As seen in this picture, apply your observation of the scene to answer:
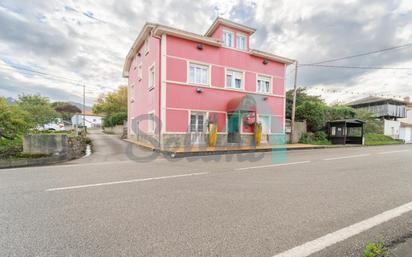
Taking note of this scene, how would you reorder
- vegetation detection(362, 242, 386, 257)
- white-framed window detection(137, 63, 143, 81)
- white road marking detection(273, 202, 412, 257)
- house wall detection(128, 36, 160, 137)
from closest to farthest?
vegetation detection(362, 242, 386, 257) < white road marking detection(273, 202, 412, 257) < house wall detection(128, 36, 160, 137) < white-framed window detection(137, 63, 143, 81)

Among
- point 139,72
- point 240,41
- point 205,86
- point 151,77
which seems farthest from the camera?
point 139,72

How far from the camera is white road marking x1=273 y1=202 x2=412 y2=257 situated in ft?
7.29

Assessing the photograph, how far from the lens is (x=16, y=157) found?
8.46m

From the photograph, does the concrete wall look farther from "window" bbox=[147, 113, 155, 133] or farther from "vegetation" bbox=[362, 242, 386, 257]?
"vegetation" bbox=[362, 242, 386, 257]

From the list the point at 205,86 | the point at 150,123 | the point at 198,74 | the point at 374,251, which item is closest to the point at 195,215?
the point at 374,251

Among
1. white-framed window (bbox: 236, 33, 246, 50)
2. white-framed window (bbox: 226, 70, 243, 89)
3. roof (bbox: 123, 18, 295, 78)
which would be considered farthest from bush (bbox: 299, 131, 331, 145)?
white-framed window (bbox: 236, 33, 246, 50)

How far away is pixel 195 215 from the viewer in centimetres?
318

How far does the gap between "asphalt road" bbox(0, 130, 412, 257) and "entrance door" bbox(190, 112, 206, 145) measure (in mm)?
8092

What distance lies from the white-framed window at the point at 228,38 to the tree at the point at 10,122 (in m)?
13.9

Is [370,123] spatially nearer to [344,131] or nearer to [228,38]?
[344,131]

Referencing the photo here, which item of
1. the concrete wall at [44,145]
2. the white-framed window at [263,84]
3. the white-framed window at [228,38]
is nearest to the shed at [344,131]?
the white-framed window at [263,84]

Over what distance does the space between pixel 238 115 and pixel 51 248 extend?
13.8 meters

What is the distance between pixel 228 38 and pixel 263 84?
476cm

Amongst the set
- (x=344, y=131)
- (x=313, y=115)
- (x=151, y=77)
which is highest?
(x=151, y=77)
